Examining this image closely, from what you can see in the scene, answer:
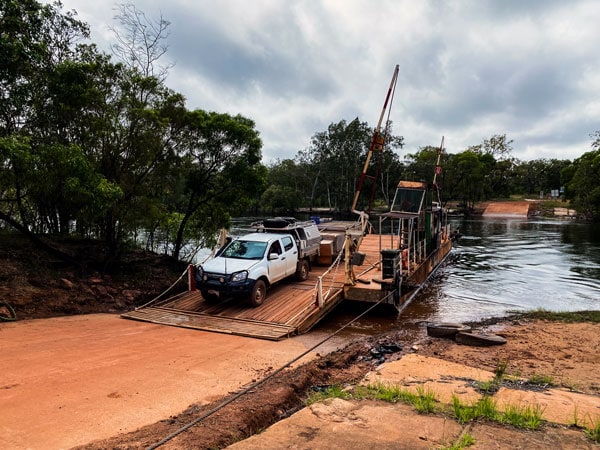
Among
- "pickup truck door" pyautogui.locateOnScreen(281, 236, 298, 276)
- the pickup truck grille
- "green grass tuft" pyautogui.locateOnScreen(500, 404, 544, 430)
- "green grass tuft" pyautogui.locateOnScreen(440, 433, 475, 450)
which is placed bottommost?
"green grass tuft" pyautogui.locateOnScreen(500, 404, 544, 430)

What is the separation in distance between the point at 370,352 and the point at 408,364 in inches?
61.1

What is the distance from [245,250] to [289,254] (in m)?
1.52

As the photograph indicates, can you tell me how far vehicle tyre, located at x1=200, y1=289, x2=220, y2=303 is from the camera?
37.4 ft

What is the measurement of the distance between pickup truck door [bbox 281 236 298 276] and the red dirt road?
3.50 m

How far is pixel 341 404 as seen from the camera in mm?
5520

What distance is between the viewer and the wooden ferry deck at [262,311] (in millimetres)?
10156

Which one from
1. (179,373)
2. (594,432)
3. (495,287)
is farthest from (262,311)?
A: (495,287)

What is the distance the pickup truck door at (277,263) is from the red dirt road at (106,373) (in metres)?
2.75

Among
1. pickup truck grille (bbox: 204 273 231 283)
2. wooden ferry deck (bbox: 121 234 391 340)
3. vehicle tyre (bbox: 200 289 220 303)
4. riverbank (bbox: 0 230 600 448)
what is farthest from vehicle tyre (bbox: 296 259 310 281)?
riverbank (bbox: 0 230 600 448)

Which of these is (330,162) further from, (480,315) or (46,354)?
(46,354)

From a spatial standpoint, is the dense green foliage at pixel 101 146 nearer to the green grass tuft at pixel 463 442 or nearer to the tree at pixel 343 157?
the green grass tuft at pixel 463 442

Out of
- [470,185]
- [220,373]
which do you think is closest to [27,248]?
[220,373]

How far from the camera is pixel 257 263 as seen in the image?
11438mm

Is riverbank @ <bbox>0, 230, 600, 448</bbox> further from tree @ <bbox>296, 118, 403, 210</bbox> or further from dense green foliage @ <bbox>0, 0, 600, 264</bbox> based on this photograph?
tree @ <bbox>296, 118, 403, 210</bbox>
